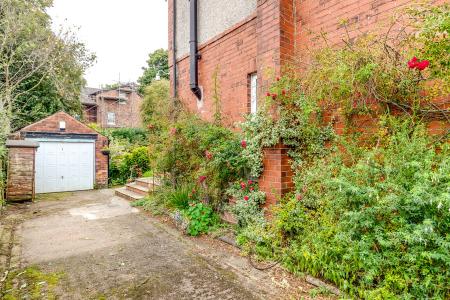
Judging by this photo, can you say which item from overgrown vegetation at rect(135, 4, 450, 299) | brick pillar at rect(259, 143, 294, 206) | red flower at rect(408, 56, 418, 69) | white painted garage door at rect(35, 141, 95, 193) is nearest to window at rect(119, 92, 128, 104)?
white painted garage door at rect(35, 141, 95, 193)

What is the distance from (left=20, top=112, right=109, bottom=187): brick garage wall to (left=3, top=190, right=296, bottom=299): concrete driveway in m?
5.00

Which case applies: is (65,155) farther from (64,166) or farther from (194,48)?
(194,48)

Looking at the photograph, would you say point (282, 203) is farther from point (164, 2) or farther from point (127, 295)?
point (164, 2)

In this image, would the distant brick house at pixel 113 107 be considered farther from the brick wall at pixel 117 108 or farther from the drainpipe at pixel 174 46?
the drainpipe at pixel 174 46

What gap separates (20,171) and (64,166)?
2.43m

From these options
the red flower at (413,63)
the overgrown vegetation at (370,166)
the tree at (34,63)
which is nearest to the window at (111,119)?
the tree at (34,63)

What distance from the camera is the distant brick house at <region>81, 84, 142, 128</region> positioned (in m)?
25.2

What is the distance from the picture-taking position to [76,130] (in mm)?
10812

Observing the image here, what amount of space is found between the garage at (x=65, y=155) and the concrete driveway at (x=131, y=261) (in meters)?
4.55

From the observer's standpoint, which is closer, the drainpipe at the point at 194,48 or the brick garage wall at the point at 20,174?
the drainpipe at the point at 194,48

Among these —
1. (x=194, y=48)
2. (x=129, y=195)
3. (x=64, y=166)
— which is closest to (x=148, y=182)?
(x=129, y=195)

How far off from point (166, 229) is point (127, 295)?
2.39 metres

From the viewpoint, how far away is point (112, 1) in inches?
458

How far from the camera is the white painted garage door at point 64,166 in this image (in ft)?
33.3
